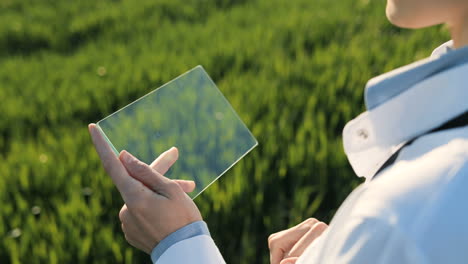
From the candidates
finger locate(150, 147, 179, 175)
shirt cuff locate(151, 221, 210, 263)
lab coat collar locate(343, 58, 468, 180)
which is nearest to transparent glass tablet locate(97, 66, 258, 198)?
finger locate(150, 147, 179, 175)

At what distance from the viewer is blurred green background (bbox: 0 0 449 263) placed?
1.78 m

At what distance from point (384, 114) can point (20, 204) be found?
161cm

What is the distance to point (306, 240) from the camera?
85cm

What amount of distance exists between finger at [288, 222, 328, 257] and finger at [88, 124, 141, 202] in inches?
11.4

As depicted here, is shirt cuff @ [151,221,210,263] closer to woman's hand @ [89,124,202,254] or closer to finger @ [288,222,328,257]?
woman's hand @ [89,124,202,254]

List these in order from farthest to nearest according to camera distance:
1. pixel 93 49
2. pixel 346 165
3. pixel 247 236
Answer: pixel 93 49, pixel 346 165, pixel 247 236

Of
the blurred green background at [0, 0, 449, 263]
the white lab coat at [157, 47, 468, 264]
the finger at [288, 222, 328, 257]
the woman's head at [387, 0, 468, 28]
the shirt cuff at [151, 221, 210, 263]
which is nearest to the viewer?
the white lab coat at [157, 47, 468, 264]

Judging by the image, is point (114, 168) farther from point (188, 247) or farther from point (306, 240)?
point (306, 240)

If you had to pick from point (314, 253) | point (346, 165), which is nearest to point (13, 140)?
point (346, 165)

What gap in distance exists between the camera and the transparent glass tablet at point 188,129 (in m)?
0.91

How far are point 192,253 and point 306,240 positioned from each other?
232 millimetres

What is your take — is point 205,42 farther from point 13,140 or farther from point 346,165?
point 346,165

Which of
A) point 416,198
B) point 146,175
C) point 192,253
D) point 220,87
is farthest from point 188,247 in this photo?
point 220,87

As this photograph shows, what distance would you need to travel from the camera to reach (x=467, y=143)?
502 millimetres
